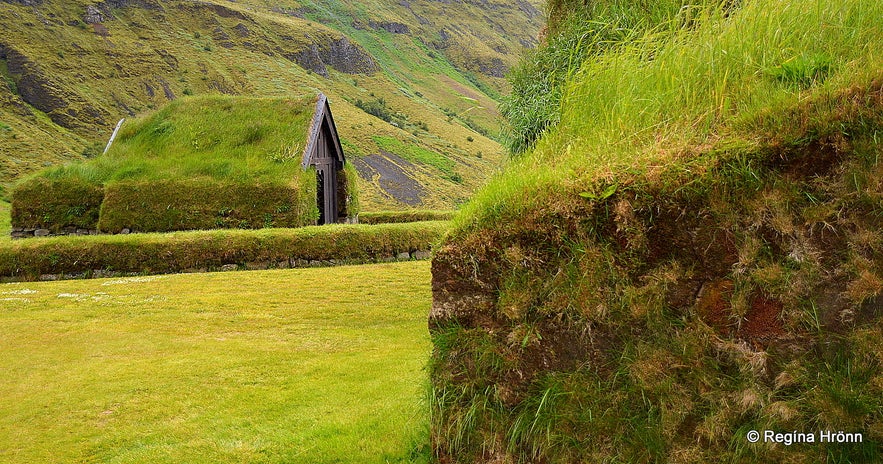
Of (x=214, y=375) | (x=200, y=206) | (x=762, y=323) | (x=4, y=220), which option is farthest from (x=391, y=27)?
(x=762, y=323)

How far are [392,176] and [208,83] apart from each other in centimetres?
3663

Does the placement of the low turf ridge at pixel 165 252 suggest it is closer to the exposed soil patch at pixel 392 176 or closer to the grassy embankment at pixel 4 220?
the grassy embankment at pixel 4 220

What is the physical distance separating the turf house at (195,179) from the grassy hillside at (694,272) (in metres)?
19.4

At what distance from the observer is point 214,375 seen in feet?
23.9

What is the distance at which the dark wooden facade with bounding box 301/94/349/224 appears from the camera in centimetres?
2533

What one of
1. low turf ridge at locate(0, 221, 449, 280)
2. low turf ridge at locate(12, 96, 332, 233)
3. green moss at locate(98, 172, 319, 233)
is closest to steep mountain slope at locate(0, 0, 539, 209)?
low turf ridge at locate(12, 96, 332, 233)

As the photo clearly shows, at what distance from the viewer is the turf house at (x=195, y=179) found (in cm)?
2234

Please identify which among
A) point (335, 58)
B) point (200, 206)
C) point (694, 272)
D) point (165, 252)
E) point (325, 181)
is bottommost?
point (694, 272)

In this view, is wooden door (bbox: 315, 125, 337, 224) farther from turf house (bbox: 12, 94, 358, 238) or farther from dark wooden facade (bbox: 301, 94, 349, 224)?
turf house (bbox: 12, 94, 358, 238)

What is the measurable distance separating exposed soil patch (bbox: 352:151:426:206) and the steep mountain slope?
0.50 ft

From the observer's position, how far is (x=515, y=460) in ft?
11.3

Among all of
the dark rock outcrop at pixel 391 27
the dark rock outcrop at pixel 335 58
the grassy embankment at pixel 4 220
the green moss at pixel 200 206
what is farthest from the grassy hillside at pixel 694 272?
the dark rock outcrop at pixel 391 27

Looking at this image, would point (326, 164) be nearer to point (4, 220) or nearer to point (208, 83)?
point (4, 220)

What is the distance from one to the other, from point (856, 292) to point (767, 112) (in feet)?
3.53
